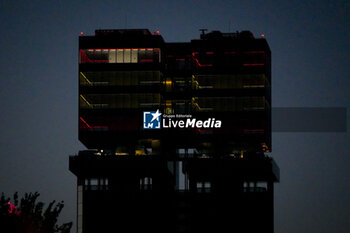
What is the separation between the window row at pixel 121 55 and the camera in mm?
193375

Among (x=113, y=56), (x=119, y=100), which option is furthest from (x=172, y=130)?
(x=113, y=56)

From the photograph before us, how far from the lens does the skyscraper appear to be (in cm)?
19150

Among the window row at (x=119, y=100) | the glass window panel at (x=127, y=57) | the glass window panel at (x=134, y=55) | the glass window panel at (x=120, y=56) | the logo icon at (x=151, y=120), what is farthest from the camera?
the glass window panel at (x=120, y=56)

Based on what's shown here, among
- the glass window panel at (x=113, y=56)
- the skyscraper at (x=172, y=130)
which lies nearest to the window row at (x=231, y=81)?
the skyscraper at (x=172, y=130)

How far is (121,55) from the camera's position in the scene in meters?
194

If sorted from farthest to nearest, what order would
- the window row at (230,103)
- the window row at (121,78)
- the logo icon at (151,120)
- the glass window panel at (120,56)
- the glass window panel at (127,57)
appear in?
1. the glass window panel at (120,56)
2. the glass window panel at (127,57)
3. the window row at (121,78)
4. the logo icon at (151,120)
5. the window row at (230,103)

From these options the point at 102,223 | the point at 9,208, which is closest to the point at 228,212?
the point at 102,223

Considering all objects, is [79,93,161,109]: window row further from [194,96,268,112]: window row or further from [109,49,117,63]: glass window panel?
[194,96,268,112]: window row

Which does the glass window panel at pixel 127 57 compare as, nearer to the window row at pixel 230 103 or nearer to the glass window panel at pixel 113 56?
the glass window panel at pixel 113 56

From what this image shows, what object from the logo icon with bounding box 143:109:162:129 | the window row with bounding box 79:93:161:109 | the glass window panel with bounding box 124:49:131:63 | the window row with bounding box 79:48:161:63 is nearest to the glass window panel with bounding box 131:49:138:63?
the window row with bounding box 79:48:161:63

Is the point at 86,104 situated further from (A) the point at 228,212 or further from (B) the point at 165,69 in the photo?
(A) the point at 228,212

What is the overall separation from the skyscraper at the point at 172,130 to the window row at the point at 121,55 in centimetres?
18

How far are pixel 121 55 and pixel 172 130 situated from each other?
1670 cm

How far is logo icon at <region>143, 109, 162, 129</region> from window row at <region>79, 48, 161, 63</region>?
9767 mm
